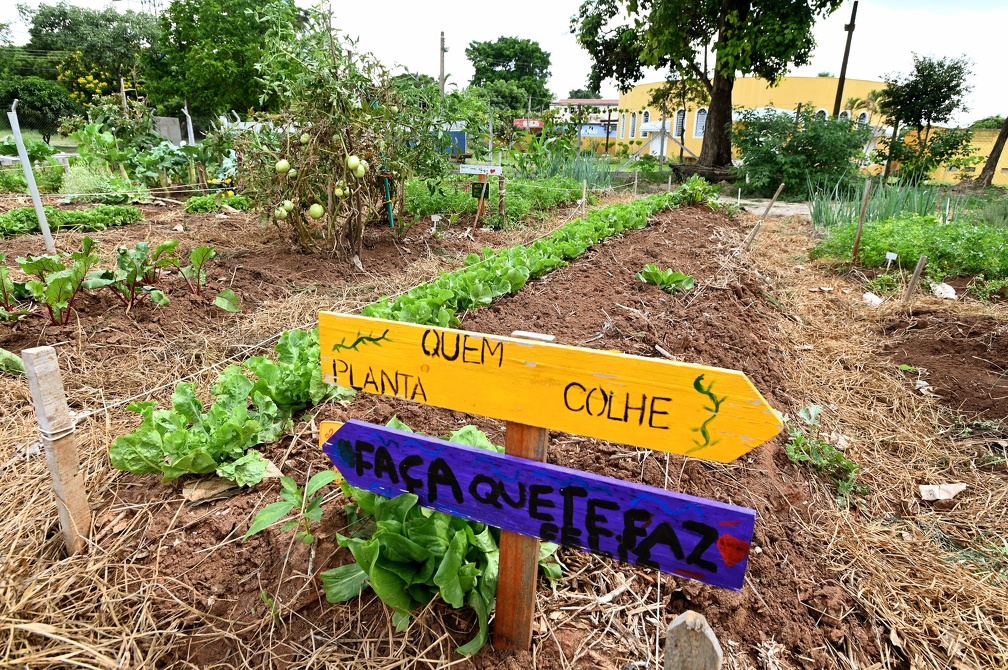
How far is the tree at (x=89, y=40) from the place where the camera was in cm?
3116

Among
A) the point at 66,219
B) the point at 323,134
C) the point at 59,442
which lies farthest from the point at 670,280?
the point at 66,219

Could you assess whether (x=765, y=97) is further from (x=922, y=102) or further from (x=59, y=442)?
(x=59, y=442)

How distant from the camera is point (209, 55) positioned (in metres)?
23.8

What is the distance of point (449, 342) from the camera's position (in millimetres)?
1369

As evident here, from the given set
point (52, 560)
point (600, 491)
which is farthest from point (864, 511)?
point (52, 560)

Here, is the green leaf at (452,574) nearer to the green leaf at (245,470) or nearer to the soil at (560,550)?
the soil at (560,550)

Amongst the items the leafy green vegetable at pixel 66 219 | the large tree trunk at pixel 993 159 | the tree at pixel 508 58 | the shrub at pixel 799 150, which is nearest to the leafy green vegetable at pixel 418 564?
the leafy green vegetable at pixel 66 219

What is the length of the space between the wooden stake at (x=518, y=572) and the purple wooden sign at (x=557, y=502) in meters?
0.08

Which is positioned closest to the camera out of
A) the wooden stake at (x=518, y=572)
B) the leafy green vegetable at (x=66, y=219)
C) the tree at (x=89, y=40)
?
the wooden stake at (x=518, y=572)

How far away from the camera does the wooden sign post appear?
1.15 m

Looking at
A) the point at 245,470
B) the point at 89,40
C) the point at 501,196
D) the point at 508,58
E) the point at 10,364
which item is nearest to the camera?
the point at 245,470

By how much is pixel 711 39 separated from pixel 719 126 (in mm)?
2667

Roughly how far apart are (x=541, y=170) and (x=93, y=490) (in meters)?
12.5

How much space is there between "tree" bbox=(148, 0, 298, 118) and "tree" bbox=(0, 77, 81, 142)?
4871mm
